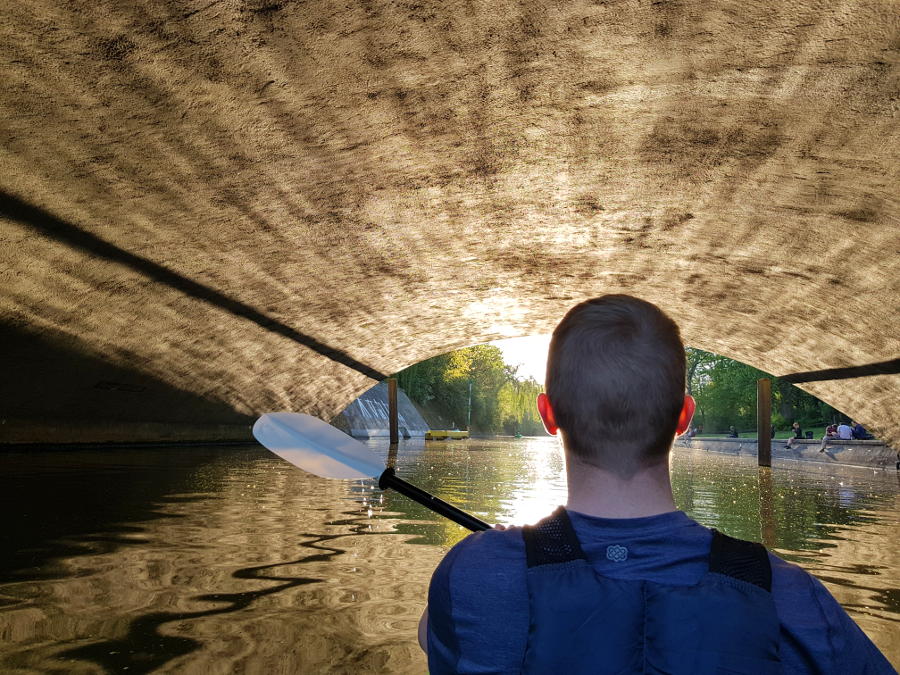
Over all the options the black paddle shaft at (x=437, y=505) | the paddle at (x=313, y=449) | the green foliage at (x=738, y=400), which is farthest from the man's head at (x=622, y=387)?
the green foliage at (x=738, y=400)

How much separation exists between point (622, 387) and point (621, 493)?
204mm

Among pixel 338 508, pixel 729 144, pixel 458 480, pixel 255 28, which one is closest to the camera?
pixel 255 28

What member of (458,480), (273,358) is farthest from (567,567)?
(273,358)

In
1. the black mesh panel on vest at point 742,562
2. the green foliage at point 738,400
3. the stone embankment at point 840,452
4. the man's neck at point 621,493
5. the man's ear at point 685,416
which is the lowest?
the stone embankment at point 840,452

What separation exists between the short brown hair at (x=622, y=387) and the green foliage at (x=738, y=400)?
114ft

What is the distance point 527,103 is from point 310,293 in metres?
5.54

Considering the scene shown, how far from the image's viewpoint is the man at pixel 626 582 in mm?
1231

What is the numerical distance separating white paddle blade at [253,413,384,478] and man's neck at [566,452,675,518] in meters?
1.44

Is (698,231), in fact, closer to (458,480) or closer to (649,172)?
(649,172)

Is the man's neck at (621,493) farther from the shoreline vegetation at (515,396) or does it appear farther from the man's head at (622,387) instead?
the shoreline vegetation at (515,396)

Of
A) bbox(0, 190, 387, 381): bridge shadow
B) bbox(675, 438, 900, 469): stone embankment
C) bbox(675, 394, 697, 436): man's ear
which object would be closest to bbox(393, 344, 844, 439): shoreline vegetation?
bbox(675, 438, 900, 469): stone embankment

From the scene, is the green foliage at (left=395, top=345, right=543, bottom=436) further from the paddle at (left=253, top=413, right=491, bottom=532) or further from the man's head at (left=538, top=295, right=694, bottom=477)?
the man's head at (left=538, top=295, right=694, bottom=477)

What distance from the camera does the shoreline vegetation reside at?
43156mm

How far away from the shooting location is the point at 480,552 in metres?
1.33
